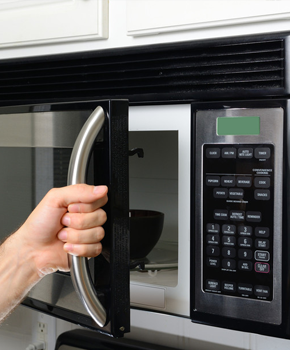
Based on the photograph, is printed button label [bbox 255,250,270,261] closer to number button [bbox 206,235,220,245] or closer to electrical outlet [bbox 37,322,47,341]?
number button [bbox 206,235,220,245]

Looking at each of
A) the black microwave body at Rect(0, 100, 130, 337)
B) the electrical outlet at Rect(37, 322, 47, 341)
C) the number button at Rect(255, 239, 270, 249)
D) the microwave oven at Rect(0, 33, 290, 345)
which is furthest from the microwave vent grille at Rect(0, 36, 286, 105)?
the electrical outlet at Rect(37, 322, 47, 341)

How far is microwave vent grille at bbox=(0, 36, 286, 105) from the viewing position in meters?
0.65

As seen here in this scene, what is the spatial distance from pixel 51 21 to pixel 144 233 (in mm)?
420

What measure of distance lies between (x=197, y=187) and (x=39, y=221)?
0.25m

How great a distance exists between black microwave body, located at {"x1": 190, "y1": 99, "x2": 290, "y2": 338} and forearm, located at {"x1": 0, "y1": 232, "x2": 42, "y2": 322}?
28cm

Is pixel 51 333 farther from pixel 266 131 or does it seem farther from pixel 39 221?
pixel 266 131

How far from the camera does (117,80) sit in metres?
0.75

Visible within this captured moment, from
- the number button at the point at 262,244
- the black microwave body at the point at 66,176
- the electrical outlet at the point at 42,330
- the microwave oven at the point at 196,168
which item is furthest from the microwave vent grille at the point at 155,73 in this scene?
the electrical outlet at the point at 42,330

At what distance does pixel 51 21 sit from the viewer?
796mm

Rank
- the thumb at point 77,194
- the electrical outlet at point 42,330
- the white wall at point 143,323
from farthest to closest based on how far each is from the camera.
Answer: the electrical outlet at point 42,330, the white wall at point 143,323, the thumb at point 77,194

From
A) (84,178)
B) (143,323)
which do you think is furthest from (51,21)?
(143,323)

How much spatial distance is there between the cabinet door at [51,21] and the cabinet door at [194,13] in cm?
7

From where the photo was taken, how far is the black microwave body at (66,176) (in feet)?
1.95

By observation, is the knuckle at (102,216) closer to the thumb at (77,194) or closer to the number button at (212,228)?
the thumb at (77,194)
